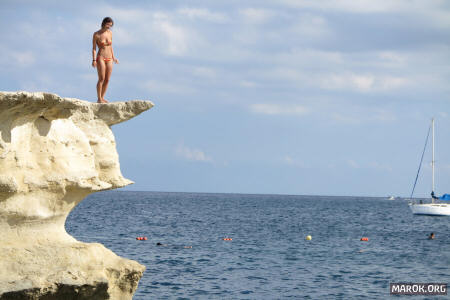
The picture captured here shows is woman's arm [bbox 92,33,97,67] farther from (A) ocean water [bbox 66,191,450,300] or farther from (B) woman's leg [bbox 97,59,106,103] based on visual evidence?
(A) ocean water [bbox 66,191,450,300]

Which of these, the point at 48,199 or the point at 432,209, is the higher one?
the point at 48,199

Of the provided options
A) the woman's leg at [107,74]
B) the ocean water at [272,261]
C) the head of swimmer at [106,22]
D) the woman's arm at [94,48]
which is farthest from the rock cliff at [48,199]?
the ocean water at [272,261]

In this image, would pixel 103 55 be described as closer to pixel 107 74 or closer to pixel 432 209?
pixel 107 74

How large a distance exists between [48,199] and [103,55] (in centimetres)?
361

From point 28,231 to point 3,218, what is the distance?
567mm

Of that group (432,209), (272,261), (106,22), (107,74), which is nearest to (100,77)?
(107,74)

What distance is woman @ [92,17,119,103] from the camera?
1271cm

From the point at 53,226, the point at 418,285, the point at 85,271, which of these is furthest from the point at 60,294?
the point at 418,285

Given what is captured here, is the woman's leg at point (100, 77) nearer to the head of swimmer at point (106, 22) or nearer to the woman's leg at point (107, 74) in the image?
the woman's leg at point (107, 74)

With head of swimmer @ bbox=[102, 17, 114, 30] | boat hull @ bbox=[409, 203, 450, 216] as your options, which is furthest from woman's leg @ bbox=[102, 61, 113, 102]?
boat hull @ bbox=[409, 203, 450, 216]

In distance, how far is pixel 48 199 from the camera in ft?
35.6

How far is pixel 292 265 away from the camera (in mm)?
32875

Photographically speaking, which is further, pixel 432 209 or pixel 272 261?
pixel 432 209

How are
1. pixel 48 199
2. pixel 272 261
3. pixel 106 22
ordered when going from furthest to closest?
pixel 272 261, pixel 106 22, pixel 48 199
